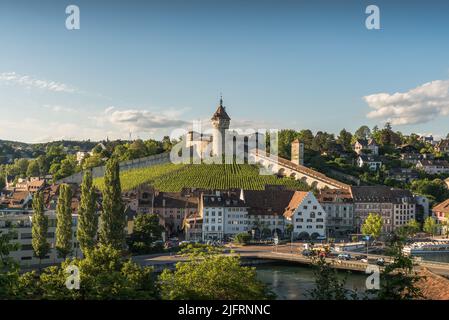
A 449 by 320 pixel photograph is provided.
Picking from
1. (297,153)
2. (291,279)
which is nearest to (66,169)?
(297,153)

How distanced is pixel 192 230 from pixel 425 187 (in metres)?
30.4

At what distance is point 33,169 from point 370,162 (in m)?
53.6

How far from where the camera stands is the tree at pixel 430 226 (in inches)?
2010

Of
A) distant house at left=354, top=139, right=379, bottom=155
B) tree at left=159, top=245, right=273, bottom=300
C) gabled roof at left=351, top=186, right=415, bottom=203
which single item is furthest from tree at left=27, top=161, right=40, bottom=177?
tree at left=159, top=245, right=273, bottom=300

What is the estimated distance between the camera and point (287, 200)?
51.7 meters

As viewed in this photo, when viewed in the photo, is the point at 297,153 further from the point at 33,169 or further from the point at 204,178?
the point at 33,169

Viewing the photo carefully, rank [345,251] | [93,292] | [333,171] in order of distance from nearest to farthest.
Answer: [93,292]
[345,251]
[333,171]

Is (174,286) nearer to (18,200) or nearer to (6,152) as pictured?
(18,200)

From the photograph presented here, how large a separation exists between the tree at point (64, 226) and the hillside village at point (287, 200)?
5.81 feet

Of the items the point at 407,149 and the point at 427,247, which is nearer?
the point at 427,247

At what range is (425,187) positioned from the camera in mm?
62438

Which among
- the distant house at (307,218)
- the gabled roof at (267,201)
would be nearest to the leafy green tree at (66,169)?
the gabled roof at (267,201)

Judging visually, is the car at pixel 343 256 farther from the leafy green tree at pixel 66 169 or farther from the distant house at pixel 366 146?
the leafy green tree at pixel 66 169
